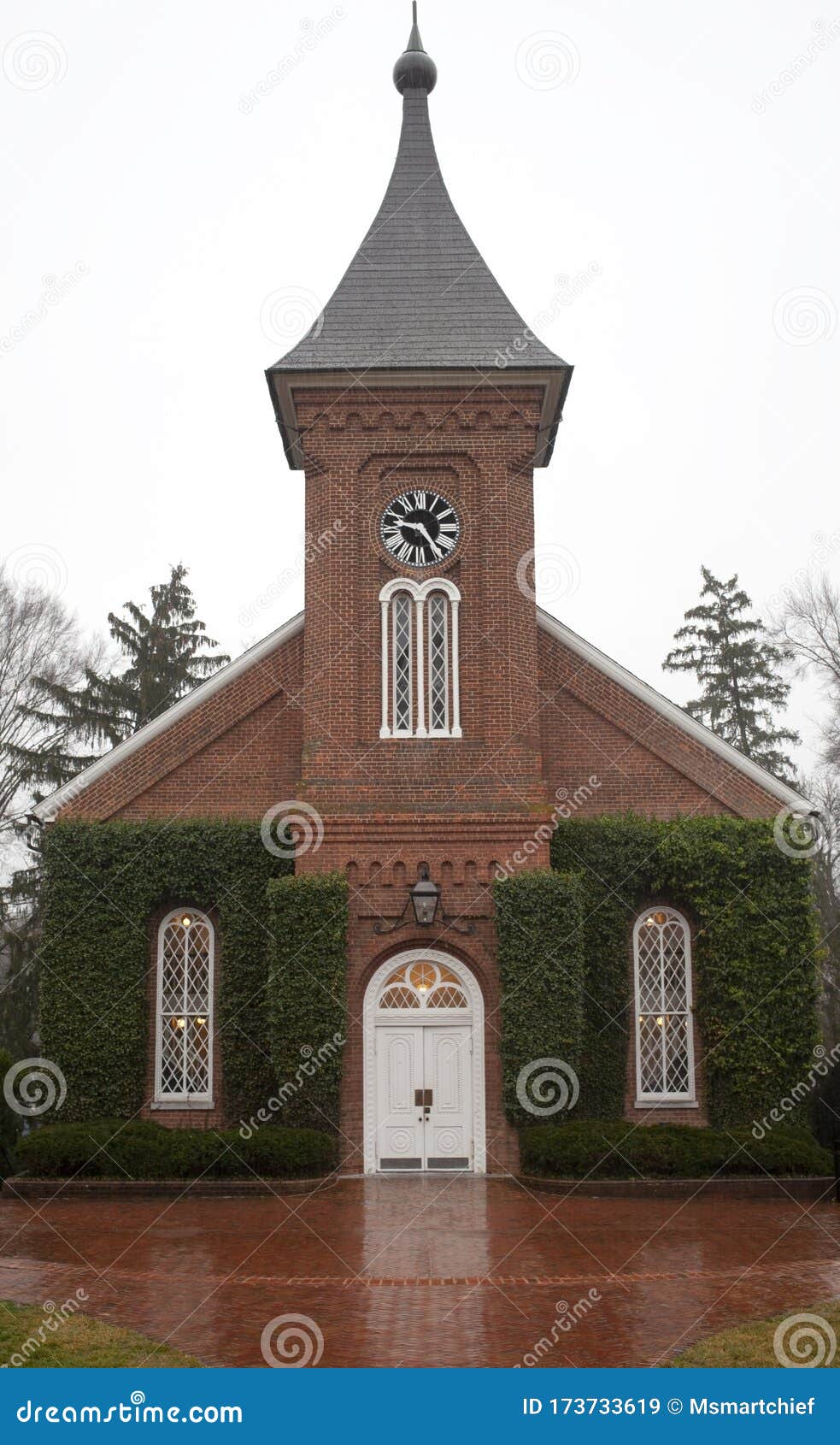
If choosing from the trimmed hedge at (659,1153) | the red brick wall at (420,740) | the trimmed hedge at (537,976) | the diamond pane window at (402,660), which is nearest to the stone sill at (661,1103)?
the trimmed hedge at (537,976)

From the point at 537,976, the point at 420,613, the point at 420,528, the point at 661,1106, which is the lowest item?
the point at 661,1106

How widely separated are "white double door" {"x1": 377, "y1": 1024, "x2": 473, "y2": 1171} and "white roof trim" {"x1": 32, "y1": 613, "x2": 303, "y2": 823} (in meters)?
5.54

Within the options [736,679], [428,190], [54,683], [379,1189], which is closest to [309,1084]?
[379,1189]

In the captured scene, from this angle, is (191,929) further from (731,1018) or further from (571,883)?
(731,1018)

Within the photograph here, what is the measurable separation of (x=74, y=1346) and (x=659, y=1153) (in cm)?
916

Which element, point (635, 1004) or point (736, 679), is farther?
point (736, 679)

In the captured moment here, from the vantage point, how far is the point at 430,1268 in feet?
36.6

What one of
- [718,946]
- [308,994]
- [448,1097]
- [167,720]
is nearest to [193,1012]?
[308,994]

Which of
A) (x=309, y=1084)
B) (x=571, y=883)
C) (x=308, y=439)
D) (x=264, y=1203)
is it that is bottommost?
(x=264, y=1203)

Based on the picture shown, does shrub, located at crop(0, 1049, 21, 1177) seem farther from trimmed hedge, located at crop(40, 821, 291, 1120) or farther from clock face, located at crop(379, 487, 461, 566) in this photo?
clock face, located at crop(379, 487, 461, 566)

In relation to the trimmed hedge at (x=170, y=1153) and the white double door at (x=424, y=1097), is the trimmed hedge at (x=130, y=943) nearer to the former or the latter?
the white double door at (x=424, y=1097)

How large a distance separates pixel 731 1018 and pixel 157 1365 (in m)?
12.2

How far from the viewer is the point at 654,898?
1952 centimetres

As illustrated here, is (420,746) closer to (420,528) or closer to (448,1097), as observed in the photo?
(420,528)
